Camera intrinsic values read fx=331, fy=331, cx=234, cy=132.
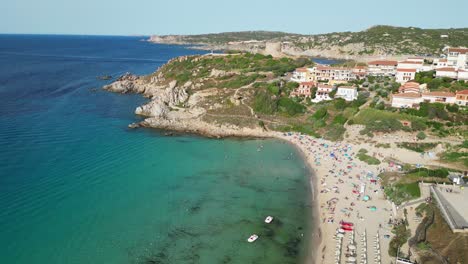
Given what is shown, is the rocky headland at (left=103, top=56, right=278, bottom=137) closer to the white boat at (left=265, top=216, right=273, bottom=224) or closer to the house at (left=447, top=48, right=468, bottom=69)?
the white boat at (left=265, top=216, right=273, bottom=224)

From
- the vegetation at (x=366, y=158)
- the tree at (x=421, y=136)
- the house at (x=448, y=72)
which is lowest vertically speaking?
the vegetation at (x=366, y=158)

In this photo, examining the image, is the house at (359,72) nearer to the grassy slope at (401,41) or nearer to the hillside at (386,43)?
the hillside at (386,43)

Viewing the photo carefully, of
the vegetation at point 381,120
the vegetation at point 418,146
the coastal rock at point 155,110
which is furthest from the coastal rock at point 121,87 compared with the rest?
the vegetation at point 418,146

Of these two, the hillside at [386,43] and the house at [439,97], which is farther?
the hillside at [386,43]

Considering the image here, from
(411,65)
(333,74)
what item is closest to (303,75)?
(333,74)

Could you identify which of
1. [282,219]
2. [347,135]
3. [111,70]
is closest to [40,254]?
[282,219]

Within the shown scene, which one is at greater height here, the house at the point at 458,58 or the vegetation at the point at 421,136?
the house at the point at 458,58

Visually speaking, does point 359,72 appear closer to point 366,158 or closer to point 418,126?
point 418,126
